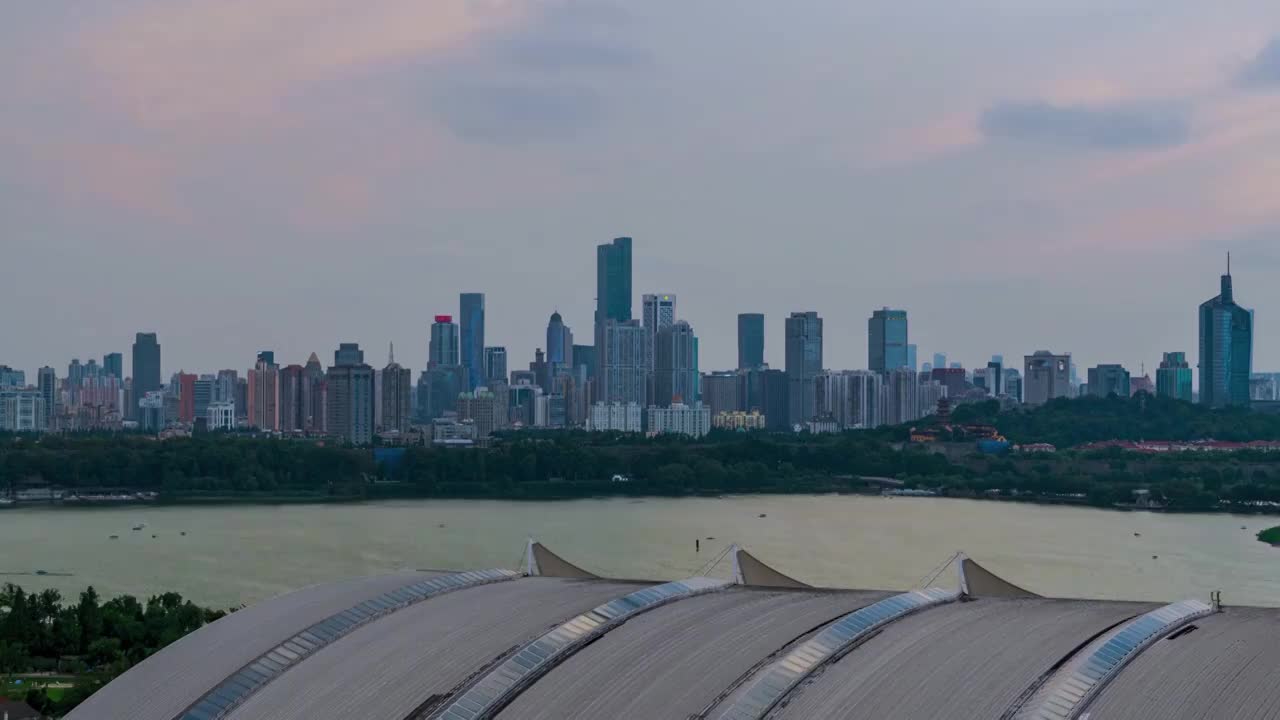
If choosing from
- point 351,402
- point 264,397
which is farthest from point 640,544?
point 264,397

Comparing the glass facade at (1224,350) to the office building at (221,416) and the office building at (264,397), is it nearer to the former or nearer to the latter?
the office building at (264,397)

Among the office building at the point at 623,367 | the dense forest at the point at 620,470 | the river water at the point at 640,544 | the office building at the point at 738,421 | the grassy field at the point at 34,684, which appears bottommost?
the grassy field at the point at 34,684

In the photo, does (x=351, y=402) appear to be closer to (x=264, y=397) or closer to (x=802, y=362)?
(x=264, y=397)

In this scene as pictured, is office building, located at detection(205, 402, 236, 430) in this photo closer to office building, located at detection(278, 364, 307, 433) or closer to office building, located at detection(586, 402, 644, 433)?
office building, located at detection(278, 364, 307, 433)

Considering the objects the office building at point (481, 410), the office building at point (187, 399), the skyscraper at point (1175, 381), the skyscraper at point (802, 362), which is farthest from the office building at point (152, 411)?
the skyscraper at point (1175, 381)

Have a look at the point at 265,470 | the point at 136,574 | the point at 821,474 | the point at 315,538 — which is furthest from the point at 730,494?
the point at 136,574

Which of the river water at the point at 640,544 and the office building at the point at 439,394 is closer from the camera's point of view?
the river water at the point at 640,544

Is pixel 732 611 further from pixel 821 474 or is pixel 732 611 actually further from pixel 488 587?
pixel 821 474

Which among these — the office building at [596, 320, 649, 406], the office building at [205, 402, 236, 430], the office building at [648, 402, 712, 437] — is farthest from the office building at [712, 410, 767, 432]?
the office building at [205, 402, 236, 430]
